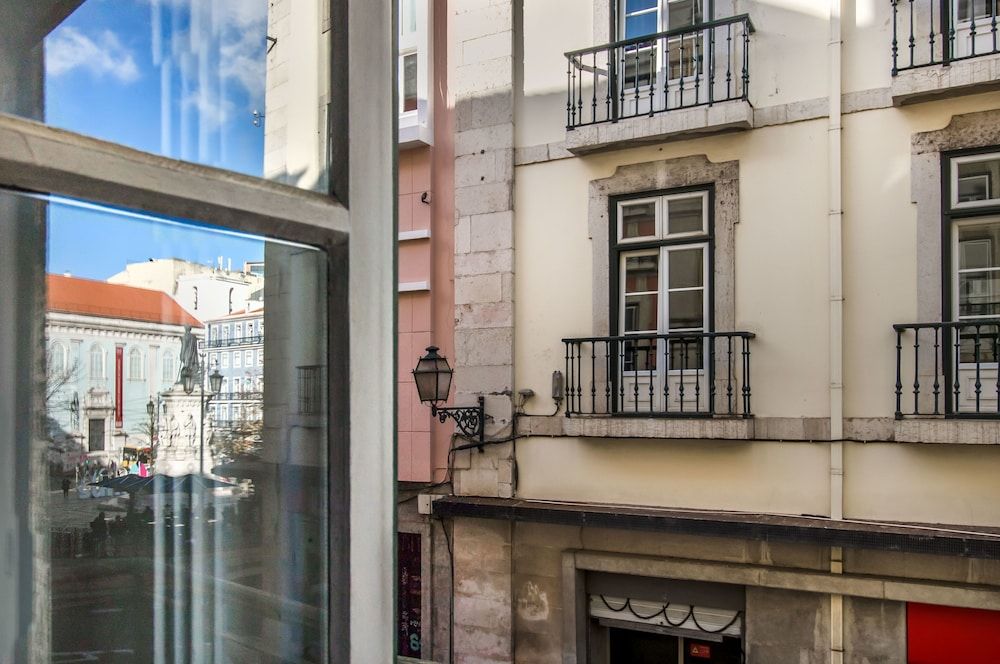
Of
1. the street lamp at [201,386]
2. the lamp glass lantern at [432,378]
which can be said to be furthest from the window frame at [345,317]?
the lamp glass lantern at [432,378]

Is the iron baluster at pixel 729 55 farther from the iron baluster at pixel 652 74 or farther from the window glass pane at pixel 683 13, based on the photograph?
the iron baluster at pixel 652 74

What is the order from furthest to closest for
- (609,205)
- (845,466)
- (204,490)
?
(609,205)
(845,466)
(204,490)

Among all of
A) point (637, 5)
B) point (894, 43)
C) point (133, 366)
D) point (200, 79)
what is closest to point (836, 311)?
point (894, 43)

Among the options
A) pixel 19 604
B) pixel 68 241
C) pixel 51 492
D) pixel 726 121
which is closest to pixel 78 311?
pixel 68 241

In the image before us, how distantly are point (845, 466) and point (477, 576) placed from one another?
393 centimetres

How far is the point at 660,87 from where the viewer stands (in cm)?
833

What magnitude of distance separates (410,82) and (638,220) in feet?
10.9

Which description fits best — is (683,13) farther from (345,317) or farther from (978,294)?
(345,317)

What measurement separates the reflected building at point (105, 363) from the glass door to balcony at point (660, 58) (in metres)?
7.30

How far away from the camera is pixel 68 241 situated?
1232 mm

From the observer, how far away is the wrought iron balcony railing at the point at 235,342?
55.1 inches

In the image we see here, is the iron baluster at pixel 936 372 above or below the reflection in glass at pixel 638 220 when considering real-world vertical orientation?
below

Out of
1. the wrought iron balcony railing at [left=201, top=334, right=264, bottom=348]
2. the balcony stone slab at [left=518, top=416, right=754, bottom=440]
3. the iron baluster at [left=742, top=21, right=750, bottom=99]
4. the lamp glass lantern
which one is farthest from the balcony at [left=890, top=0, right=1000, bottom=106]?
the wrought iron balcony railing at [left=201, top=334, right=264, bottom=348]

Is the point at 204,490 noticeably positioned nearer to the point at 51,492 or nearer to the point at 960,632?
the point at 51,492
